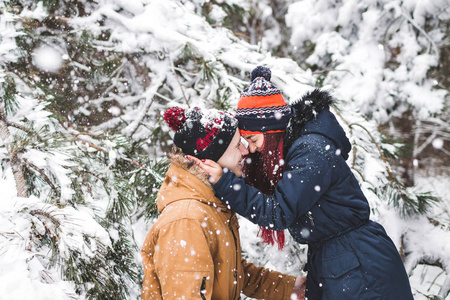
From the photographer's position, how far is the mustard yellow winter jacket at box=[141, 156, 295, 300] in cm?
145

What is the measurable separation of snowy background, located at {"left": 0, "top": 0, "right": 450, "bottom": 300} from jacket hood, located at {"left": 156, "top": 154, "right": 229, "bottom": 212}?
1.27 feet

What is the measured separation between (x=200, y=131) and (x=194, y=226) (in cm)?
55

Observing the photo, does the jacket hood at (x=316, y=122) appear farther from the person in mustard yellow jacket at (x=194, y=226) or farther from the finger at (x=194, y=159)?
the finger at (x=194, y=159)

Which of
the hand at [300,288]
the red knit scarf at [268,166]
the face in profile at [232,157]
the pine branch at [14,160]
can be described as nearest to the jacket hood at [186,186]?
the face in profile at [232,157]

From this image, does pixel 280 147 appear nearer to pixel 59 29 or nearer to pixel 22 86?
pixel 22 86

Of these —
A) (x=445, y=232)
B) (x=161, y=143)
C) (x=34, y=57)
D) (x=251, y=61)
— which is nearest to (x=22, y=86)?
(x=34, y=57)

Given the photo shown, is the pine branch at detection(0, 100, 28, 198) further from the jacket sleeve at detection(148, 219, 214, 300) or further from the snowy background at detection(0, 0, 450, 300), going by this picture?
the jacket sleeve at detection(148, 219, 214, 300)

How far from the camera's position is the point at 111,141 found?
7.97ft

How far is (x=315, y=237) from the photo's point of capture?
1964mm

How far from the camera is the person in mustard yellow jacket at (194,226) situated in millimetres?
1454

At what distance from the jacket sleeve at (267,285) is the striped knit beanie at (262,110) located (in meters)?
1.05

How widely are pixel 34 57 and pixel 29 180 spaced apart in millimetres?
1848

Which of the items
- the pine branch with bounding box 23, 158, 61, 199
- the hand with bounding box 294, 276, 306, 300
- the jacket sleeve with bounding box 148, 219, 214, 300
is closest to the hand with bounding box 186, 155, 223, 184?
the jacket sleeve with bounding box 148, 219, 214, 300

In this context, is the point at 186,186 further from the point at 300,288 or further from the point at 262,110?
the point at 300,288
